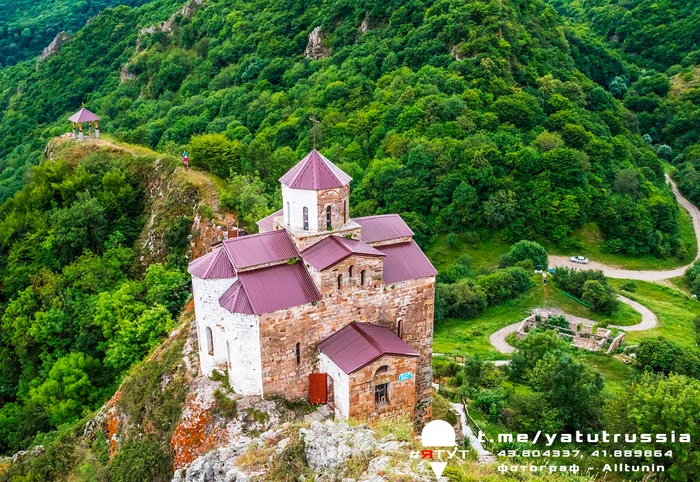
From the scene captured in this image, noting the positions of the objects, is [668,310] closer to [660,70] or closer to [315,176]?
[315,176]

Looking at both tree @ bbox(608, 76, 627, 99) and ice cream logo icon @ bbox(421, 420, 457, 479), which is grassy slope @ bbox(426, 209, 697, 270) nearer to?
tree @ bbox(608, 76, 627, 99)

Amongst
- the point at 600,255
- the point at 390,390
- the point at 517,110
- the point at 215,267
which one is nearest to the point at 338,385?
the point at 390,390

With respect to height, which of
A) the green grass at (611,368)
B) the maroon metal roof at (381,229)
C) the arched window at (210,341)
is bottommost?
the green grass at (611,368)

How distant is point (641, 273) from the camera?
70375mm

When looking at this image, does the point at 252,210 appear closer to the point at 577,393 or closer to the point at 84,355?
the point at 84,355

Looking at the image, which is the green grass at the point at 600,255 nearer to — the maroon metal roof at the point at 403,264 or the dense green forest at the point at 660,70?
the dense green forest at the point at 660,70

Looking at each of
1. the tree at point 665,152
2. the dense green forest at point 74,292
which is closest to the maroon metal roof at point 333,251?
the dense green forest at point 74,292

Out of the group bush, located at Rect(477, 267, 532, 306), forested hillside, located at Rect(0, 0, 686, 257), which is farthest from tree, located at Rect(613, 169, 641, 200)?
bush, located at Rect(477, 267, 532, 306)

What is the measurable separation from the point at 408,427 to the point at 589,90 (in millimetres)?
78131

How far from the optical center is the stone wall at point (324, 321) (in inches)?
1115

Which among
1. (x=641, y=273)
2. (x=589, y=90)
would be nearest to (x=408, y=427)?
(x=641, y=273)

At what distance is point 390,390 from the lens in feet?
92.0

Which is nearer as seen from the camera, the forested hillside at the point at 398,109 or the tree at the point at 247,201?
the tree at the point at 247,201

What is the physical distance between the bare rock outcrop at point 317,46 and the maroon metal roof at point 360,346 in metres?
72.0
